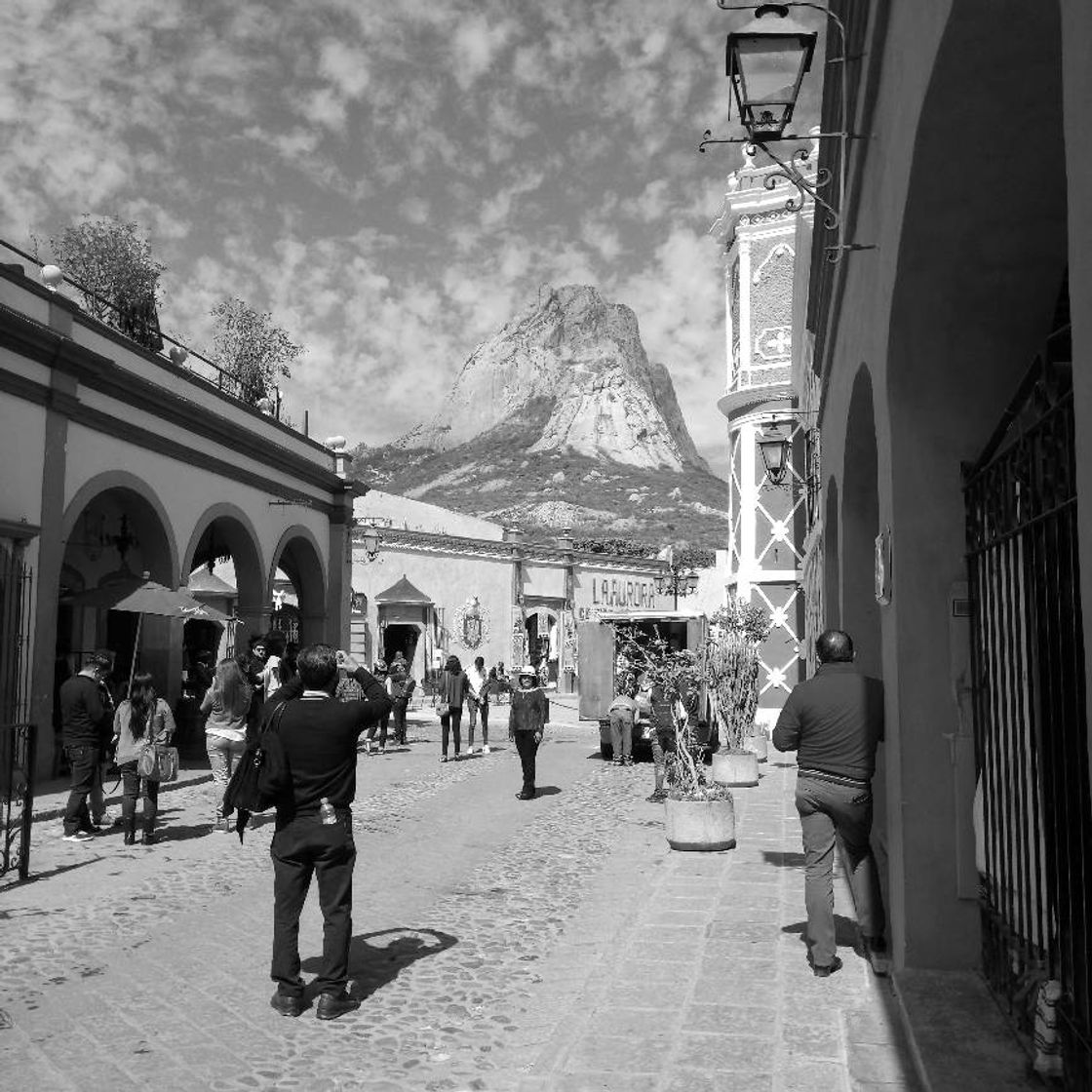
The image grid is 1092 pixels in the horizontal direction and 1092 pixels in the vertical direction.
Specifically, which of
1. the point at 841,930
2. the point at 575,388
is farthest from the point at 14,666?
the point at 575,388

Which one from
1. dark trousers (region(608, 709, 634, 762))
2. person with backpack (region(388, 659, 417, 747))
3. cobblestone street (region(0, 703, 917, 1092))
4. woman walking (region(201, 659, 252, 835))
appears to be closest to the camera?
cobblestone street (region(0, 703, 917, 1092))

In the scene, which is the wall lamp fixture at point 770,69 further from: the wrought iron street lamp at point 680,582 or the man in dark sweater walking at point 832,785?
the wrought iron street lamp at point 680,582

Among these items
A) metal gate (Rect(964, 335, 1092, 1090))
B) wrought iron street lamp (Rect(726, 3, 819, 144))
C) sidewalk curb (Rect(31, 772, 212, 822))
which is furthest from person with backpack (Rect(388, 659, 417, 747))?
metal gate (Rect(964, 335, 1092, 1090))

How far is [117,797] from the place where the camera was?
39.7ft

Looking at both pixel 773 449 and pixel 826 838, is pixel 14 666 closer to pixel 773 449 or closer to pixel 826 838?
pixel 826 838

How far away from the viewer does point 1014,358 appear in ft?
15.1

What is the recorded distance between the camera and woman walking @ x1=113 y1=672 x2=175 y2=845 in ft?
29.9

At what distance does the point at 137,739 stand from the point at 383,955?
417 cm

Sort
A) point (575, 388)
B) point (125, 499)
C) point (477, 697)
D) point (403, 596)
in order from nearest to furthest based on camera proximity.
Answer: point (125, 499)
point (477, 697)
point (403, 596)
point (575, 388)

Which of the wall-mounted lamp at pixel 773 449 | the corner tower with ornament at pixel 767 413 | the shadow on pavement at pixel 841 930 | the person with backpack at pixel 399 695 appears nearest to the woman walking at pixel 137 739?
the shadow on pavement at pixel 841 930

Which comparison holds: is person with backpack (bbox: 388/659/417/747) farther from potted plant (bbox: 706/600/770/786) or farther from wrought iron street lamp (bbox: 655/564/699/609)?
wrought iron street lamp (bbox: 655/564/699/609)

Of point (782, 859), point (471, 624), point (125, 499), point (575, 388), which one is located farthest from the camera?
point (575, 388)

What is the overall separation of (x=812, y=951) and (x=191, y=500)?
13.2 m

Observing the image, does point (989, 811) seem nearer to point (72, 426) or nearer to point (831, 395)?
point (831, 395)
